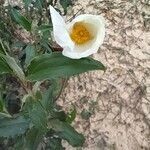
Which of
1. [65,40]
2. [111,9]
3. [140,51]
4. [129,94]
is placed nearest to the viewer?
[65,40]

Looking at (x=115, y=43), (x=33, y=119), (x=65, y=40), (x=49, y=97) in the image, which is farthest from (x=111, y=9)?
(x=65, y=40)

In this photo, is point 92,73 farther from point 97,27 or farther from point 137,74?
point 97,27

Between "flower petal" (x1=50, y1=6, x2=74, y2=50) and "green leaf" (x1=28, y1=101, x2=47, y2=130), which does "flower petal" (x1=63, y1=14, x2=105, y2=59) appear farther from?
"green leaf" (x1=28, y1=101, x2=47, y2=130)

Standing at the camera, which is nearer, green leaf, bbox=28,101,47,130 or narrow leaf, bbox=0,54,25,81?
narrow leaf, bbox=0,54,25,81

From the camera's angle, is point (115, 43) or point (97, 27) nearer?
point (97, 27)

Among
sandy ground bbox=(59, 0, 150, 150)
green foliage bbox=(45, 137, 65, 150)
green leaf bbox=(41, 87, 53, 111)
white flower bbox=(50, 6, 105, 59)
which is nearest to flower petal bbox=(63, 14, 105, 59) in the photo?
white flower bbox=(50, 6, 105, 59)

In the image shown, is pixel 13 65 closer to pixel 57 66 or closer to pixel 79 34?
pixel 57 66

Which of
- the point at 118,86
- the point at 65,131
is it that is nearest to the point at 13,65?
the point at 65,131
